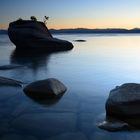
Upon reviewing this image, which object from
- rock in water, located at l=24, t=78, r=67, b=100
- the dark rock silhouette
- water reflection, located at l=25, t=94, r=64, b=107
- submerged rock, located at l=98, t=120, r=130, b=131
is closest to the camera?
submerged rock, located at l=98, t=120, r=130, b=131

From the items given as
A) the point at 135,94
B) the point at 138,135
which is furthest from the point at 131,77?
the point at 138,135

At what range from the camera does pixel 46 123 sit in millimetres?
10570

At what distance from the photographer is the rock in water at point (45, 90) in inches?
549

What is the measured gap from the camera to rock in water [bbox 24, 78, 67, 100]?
45.8ft

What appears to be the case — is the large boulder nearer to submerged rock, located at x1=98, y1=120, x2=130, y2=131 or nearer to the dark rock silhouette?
the dark rock silhouette

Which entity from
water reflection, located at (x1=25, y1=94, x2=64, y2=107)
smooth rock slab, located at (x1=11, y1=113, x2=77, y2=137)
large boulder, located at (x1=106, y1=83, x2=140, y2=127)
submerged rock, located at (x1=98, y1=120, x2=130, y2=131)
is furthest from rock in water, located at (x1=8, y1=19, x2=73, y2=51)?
submerged rock, located at (x1=98, y1=120, x2=130, y2=131)

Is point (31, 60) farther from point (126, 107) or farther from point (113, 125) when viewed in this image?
point (113, 125)

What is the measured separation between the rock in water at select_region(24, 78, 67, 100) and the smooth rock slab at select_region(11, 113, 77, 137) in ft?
7.87

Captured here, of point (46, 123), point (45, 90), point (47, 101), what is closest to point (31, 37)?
point (45, 90)

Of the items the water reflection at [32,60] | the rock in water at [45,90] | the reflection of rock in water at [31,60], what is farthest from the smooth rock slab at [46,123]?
the reflection of rock in water at [31,60]

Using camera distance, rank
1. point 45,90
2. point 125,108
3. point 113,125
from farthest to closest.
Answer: point 45,90, point 125,108, point 113,125

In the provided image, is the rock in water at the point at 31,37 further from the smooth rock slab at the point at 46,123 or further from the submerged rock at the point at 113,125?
the submerged rock at the point at 113,125

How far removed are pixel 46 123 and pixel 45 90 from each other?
3.67 metres

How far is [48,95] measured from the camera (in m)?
13.9
